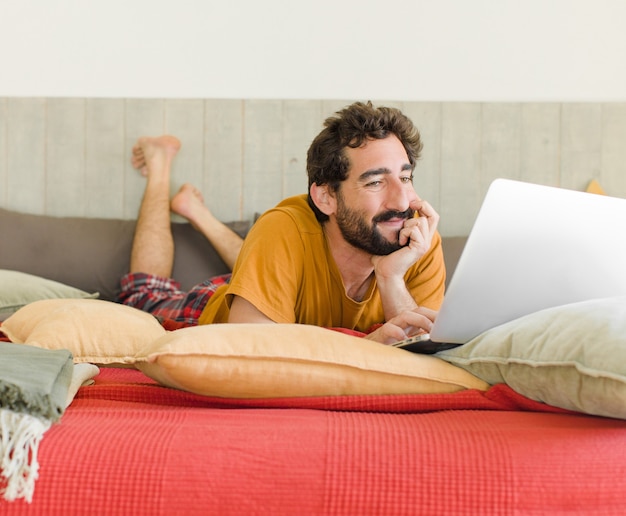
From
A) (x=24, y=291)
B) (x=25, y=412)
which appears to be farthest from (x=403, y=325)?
(x=24, y=291)

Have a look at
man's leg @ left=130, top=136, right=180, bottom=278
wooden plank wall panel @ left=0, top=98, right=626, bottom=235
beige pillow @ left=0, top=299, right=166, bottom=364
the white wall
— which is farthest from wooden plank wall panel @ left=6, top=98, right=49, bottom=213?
beige pillow @ left=0, top=299, right=166, bottom=364

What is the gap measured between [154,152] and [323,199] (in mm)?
1077

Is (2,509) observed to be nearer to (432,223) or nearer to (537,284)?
(537,284)

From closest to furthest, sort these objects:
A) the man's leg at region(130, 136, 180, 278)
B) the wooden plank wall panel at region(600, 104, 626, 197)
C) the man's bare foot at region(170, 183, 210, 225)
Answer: the man's leg at region(130, 136, 180, 278), the man's bare foot at region(170, 183, 210, 225), the wooden plank wall panel at region(600, 104, 626, 197)

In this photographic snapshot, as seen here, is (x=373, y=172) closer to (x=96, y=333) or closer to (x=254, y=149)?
(x=96, y=333)

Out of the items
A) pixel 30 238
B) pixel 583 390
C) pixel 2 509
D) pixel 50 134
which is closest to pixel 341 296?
pixel 583 390

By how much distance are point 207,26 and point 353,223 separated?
1393mm

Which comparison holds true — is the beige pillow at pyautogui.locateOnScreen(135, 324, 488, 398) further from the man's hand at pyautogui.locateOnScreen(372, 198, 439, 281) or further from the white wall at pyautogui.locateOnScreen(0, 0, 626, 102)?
the white wall at pyautogui.locateOnScreen(0, 0, 626, 102)

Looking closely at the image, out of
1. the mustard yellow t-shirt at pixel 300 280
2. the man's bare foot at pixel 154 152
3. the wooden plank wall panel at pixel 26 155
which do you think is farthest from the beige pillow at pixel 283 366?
the wooden plank wall panel at pixel 26 155

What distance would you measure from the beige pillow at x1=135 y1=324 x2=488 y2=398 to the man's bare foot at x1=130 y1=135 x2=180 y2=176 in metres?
1.70

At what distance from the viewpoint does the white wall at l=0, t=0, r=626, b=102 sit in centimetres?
276

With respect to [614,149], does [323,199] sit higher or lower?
lower

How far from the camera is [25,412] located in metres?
0.88

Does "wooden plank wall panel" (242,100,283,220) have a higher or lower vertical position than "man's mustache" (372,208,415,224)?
higher
